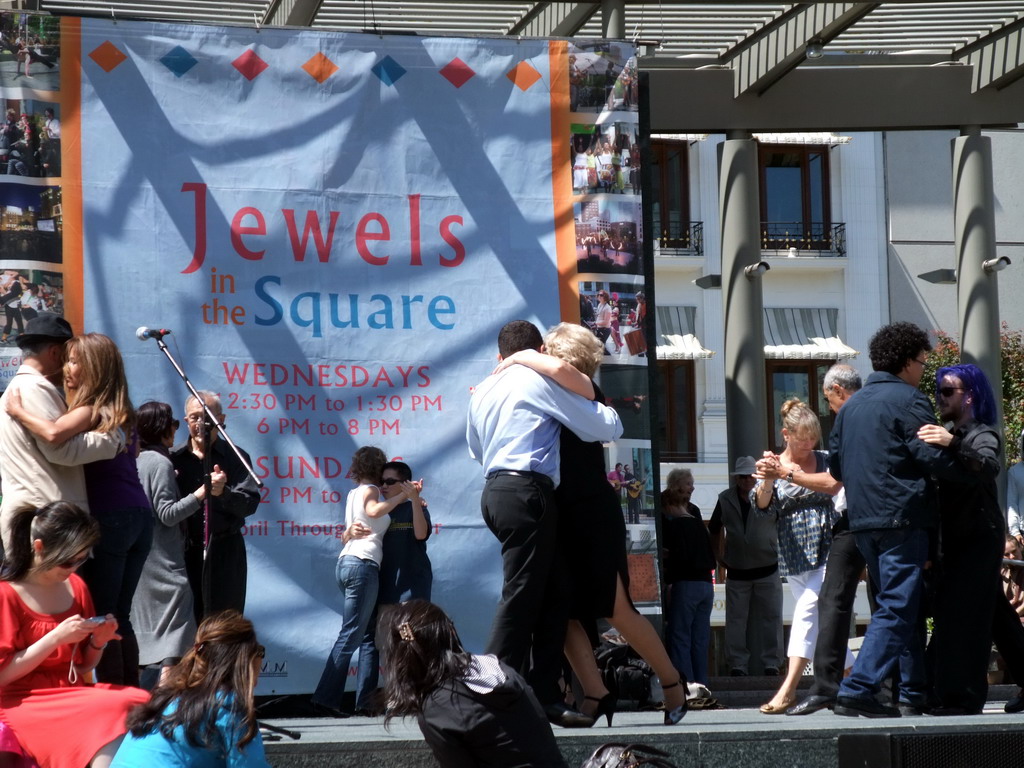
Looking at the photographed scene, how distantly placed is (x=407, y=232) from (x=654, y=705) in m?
3.06

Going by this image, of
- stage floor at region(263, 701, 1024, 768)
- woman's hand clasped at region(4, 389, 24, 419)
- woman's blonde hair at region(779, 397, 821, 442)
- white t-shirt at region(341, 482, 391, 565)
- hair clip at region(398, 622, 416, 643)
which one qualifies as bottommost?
stage floor at region(263, 701, 1024, 768)

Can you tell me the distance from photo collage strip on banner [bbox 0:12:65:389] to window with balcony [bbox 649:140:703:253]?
2015 centimetres

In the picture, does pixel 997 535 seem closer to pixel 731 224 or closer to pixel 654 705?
pixel 654 705

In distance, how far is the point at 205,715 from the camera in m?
4.02

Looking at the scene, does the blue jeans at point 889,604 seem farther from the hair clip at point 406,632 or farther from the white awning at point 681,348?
the white awning at point 681,348

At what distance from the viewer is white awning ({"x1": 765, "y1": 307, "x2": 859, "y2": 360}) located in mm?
26141

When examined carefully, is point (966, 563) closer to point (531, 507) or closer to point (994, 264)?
point (531, 507)

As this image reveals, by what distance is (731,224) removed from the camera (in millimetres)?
11047

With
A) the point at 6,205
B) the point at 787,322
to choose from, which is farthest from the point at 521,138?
the point at 787,322

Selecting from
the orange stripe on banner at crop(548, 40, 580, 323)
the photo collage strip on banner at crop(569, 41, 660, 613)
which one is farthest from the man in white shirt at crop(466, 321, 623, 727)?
the orange stripe on banner at crop(548, 40, 580, 323)

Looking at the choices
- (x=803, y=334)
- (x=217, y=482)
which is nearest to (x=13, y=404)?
(x=217, y=482)

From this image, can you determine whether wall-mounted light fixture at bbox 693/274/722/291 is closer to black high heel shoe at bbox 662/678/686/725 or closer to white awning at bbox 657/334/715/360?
A: black high heel shoe at bbox 662/678/686/725

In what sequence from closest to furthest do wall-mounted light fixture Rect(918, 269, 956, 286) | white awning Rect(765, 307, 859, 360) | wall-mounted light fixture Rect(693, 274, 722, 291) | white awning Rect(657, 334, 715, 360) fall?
1. wall-mounted light fixture Rect(693, 274, 722, 291)
2. wall-mounted light fixture Rect(918, 269, 956, 286)
3. white awning Rect(765, 307, 859, 360)
4. white awning Rect(657, 334, 715, 360)

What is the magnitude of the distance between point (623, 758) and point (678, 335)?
22815 millimetres
